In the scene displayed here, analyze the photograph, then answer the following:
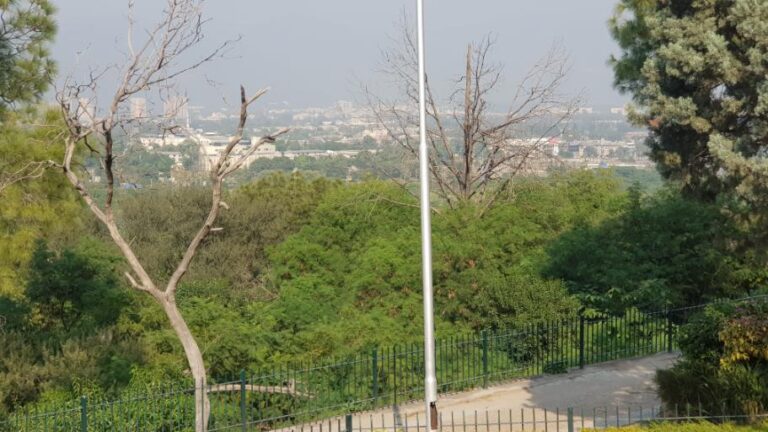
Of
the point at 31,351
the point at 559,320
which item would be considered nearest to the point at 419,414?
the point at 559,320

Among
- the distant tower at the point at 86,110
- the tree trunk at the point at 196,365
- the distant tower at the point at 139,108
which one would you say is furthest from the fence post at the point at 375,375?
the distant tower at the point at 86,110

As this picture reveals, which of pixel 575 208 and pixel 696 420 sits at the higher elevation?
pixel 575 208

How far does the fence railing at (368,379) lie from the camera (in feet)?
45.9

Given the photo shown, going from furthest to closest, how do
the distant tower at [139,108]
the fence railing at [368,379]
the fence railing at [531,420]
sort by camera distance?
1. the distant tower at [139,108]
2. the fence railing at [368,379]
3. the fence railing at [531,420]

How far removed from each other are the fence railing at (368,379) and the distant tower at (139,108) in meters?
4.37

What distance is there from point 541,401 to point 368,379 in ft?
9.87

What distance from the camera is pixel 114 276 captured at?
22125 millimetres

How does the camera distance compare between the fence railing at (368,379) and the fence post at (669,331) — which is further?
the fence post at (669,331)

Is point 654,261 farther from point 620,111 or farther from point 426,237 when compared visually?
point 620,111

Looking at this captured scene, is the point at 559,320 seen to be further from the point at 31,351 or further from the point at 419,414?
the point at 31,351

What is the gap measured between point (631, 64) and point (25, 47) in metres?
13.6

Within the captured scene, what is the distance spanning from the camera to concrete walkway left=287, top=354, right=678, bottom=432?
14.9 metres

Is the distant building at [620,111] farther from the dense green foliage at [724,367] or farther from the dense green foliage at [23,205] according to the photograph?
the dense green foliage at [23,205]

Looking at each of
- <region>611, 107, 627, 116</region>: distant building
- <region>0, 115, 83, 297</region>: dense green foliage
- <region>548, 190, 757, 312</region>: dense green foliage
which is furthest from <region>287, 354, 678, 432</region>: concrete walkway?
<region>0, 115, 83, 297</region>: dense green foliage
